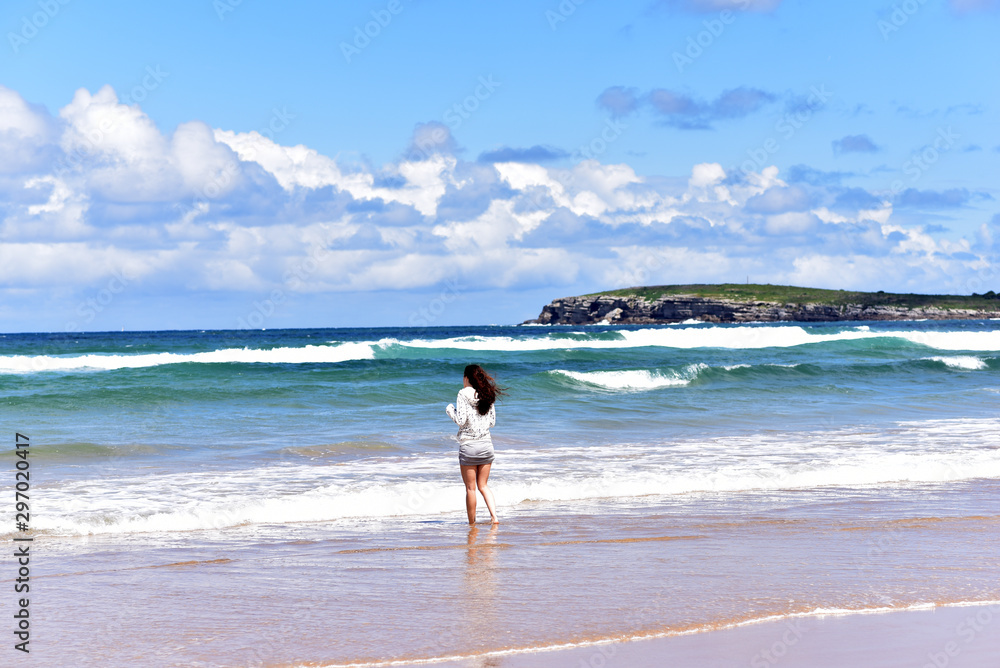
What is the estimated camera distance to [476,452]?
8.38 m

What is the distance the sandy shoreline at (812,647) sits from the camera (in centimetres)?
434

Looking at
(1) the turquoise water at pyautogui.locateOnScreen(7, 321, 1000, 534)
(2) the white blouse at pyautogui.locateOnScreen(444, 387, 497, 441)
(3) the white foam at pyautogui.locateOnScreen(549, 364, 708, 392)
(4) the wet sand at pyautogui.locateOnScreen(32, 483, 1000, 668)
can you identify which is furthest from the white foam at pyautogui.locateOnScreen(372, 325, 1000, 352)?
(4) the wet sand at pyautogui.locateOnScreen(32, 483, 1000, 668)

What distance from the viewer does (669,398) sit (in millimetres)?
21469

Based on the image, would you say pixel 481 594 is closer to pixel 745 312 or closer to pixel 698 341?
pixel 698 341

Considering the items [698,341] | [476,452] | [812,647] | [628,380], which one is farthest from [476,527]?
[698,341]

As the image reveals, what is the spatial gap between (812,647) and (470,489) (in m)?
4.22

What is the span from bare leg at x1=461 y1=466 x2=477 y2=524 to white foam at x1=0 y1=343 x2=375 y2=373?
28321 mm

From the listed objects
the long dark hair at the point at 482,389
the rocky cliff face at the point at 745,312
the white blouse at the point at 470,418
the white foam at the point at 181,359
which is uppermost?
the rocky cliff face at the point at 745,312

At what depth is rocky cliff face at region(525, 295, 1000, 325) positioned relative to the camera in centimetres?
12912

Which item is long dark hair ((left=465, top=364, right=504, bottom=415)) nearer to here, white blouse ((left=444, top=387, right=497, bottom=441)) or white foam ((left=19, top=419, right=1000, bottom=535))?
white blouse ((left=444, top=387, right=497, bottom=441))

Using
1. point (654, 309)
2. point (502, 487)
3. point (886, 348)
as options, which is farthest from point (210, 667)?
point (654, 309)

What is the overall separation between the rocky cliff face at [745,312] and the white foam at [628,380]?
105536 mm

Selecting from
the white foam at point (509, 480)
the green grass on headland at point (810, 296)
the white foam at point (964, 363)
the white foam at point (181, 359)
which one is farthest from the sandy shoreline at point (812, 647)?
the green grass on headland at point (810, 296)

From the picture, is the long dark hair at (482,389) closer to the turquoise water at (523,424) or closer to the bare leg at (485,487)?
the bare leg at (485,487)
